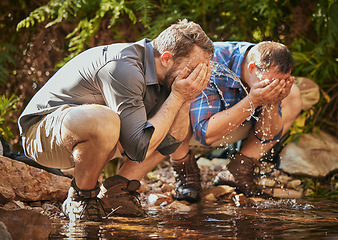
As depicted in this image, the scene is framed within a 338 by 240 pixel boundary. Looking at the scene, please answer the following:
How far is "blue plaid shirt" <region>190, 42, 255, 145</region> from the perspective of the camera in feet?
10.7

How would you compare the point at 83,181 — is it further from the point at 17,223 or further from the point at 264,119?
the point at 264,119

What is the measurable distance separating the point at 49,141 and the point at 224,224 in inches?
41.7

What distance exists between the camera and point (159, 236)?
2.06 m

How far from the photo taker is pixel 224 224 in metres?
2.41

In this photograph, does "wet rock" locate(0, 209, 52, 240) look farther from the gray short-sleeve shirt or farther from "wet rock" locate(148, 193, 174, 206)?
"wet rock" locate(148, 193, 174, 206)

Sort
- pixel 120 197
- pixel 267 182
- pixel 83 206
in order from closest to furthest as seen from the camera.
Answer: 1. pixel 83 206
2. pixel 120 197
3. pixel 267 182

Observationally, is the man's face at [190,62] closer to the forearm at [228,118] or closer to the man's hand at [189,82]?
the man's hand at [189,82]

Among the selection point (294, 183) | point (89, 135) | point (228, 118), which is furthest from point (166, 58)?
point (294, 183)

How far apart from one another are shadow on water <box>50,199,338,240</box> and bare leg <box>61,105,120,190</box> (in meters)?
0.30

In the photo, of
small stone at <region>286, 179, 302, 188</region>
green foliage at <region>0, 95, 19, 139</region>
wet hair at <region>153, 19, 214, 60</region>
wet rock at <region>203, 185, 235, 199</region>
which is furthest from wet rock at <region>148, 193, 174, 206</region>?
green foliage at <region>0, 95, 19, 139</region>

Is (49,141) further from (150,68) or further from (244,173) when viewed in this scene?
(244,173)

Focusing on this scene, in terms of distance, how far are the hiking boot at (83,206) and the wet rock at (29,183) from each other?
42 cm

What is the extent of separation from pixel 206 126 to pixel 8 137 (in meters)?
2.08

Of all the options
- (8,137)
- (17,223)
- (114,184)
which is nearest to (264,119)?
(114,184)
